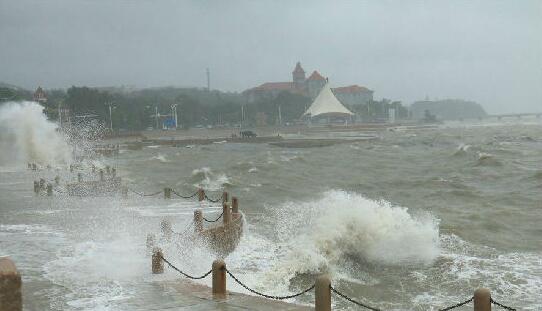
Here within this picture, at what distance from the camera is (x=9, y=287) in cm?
689

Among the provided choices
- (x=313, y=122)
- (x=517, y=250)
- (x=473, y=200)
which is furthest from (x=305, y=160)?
(x=313, y=122)

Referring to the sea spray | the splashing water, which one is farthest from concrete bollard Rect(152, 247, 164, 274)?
the splashing water

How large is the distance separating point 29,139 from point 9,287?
Answer: 52153 mm

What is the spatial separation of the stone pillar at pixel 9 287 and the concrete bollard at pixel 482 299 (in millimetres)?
5324

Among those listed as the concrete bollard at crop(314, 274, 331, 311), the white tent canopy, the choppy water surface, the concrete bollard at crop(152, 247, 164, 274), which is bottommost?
the choppy water surface

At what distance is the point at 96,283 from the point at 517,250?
10848 millimetres

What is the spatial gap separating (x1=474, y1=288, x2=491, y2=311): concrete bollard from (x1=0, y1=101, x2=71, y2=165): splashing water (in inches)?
1911

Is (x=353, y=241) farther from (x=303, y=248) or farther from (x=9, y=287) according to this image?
(x=9, y=287)

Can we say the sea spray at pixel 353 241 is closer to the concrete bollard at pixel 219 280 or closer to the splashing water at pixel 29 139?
the concrete bollard at pixel 219 280

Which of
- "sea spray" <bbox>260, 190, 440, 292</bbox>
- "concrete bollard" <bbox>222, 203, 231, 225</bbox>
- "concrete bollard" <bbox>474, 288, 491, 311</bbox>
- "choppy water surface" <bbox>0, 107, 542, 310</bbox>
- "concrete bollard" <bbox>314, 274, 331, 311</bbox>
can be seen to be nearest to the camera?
"concrete bollard" <bbox>474, 288, 491, 311</bbox>

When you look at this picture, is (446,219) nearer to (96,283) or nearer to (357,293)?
(357,293)

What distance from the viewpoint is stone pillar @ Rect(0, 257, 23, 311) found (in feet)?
22.4

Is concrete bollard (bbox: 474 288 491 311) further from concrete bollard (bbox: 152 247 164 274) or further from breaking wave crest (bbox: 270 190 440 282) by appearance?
breaking wave crest (bbox: 270 190 440 282)

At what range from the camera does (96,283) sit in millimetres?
10000
